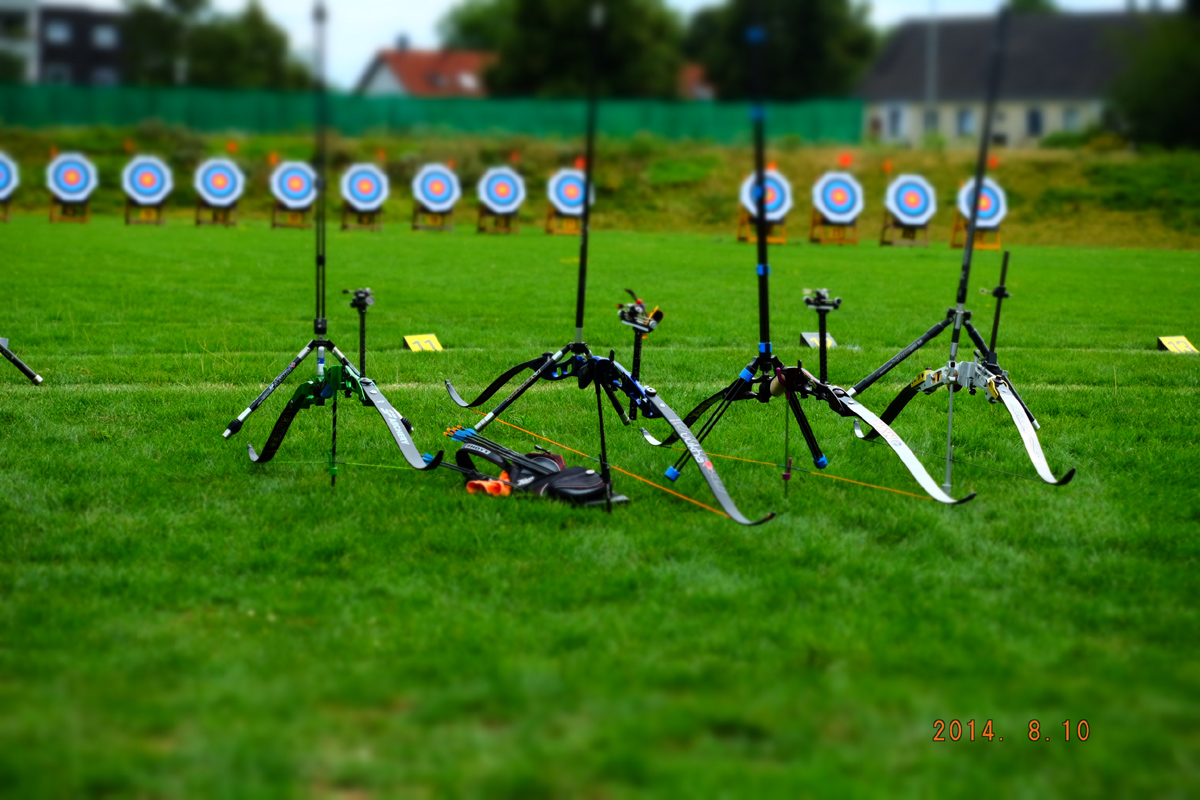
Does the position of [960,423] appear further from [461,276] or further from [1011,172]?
[1011,172]

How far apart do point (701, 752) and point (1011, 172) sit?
31383mm

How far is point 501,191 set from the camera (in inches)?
1115

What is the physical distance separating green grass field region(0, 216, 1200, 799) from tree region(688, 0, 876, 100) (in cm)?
252

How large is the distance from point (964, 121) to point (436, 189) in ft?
84.3

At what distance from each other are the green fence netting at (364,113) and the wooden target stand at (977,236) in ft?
33.0

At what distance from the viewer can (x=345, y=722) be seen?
146 inches

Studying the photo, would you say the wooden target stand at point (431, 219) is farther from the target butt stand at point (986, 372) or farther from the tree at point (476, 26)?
the target butt stand at point (986, 372)

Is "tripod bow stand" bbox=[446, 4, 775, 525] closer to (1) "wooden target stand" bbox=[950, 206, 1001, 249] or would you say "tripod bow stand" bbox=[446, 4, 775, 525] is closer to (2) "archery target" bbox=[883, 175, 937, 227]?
(2) "archery target" bbox=[883, 175, 937, 227]

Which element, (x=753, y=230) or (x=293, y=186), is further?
(x=293, y=186)

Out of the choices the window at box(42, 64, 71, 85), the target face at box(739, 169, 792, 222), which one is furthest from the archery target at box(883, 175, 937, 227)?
the window at box(42, 64, 71, 85)

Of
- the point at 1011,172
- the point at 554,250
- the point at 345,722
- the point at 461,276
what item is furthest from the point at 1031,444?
the point at 1011,172

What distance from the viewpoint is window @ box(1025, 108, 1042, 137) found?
46688 mm

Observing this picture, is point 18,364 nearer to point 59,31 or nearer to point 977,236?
point 977,236

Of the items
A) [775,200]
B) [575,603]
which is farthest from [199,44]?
[575,603]
